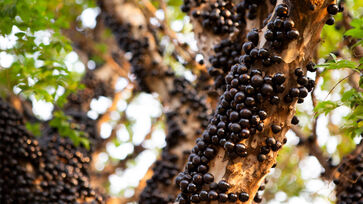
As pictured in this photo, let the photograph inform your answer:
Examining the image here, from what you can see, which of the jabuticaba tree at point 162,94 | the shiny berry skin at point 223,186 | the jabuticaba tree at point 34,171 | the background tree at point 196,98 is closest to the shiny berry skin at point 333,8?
the background tree at point 196,98

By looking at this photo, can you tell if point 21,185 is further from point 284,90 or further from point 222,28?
point 284,90

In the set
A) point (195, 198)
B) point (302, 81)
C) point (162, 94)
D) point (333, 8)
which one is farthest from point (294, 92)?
point (162, 94)

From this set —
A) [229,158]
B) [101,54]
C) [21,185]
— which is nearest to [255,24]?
[229,158]

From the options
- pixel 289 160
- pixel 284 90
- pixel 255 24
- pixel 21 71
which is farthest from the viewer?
pixel 289 160

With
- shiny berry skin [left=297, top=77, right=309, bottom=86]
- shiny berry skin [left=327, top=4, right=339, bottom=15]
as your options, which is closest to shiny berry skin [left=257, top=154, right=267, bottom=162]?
shiny berry skin [left=297, top=77, right=309, bottom=86]

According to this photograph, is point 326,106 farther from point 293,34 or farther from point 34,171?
point 34,171

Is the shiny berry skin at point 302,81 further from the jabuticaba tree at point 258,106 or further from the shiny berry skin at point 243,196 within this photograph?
the shiny berry skin at point 243,196
